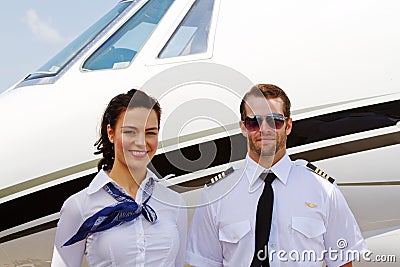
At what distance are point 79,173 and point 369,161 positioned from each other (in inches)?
73.4

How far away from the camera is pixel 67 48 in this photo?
4434mm

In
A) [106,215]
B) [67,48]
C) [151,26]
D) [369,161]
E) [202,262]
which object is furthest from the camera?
[67,48]

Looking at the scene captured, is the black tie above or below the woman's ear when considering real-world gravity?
below

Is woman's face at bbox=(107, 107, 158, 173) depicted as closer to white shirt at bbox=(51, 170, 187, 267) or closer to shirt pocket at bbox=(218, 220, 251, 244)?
white shirt at bbox=(51, 170, 187, 267)

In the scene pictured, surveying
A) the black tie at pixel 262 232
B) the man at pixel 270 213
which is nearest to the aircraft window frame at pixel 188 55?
the man at pixel 270 213

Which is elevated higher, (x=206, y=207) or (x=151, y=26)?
(x=151, y=26)

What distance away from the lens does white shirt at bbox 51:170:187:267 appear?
254 cm

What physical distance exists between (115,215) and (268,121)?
0.87m

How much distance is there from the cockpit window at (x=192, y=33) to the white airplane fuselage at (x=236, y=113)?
0.05 ft

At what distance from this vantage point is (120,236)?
8.36 ft

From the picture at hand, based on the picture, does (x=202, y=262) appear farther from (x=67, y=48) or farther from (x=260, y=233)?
(x=67, y=48)

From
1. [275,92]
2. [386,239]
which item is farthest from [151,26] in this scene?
[386,239]

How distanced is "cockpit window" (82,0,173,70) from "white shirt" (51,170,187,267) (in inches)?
57.1

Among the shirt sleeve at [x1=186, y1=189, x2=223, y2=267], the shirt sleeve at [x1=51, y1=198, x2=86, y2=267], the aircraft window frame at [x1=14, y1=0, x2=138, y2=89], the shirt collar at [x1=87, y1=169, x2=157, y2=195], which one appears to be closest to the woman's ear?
the shirt collar at [x1=87, y1=169, x2=157, y2=195]
